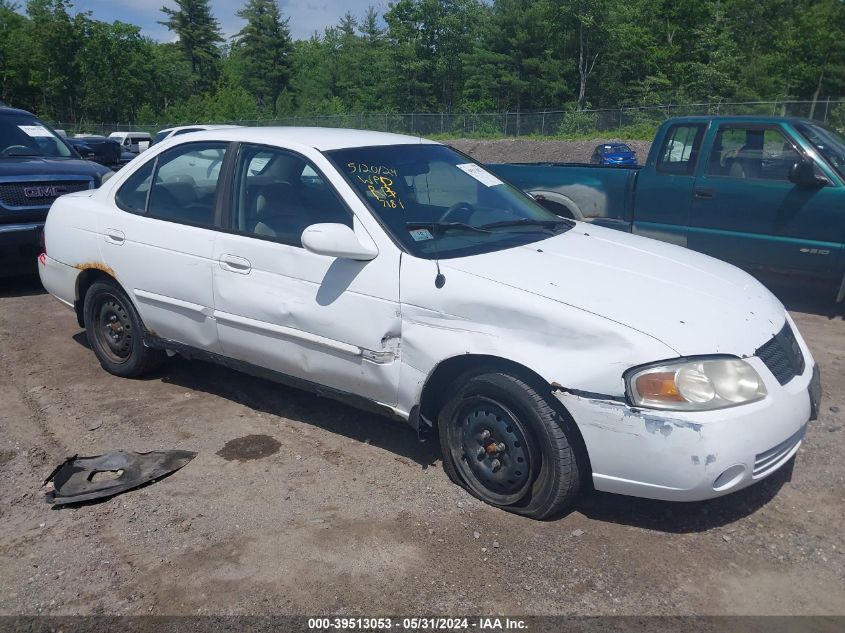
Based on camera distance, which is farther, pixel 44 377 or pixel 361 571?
pixel 44 377

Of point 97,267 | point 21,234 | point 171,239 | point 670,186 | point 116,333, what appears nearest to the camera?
point 171,239

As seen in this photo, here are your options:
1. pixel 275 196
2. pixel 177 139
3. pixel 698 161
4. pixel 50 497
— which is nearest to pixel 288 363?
pixel 275 196

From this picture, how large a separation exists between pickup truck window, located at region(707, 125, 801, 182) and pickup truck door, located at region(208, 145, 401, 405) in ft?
15.6

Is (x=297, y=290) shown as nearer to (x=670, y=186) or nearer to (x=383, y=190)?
(x=383, y=190)

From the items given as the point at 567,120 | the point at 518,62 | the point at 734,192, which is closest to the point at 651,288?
the point at 734,192

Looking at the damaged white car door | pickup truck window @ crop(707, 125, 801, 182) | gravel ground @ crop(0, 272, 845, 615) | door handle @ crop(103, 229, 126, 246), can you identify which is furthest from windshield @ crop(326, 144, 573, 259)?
pickup truck window @ crop(707, 125, 801, 182)

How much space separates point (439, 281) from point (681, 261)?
1.46 metres

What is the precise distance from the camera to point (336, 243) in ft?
12.3

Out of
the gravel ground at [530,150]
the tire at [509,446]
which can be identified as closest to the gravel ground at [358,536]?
the tire at [509,446]

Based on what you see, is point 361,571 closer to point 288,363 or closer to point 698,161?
point 288,363

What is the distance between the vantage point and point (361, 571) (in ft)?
10.5

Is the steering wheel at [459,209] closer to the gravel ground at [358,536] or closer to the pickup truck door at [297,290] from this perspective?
the pickup truck door at [297,290]

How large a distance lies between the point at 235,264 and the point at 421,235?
1.16 m

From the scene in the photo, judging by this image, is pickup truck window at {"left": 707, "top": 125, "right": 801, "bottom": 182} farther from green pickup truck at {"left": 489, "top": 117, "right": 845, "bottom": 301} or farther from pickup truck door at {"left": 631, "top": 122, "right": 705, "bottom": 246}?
pickup truck door at {"left": 631, "top": 122, "right": 705, "bottom": 246}
